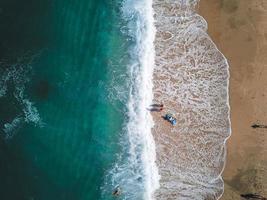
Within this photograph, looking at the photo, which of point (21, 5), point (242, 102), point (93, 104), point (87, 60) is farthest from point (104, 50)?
point (242, 102)

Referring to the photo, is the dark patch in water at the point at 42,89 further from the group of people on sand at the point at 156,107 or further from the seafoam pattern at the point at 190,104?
the seafoam pattern at the point at 190,104

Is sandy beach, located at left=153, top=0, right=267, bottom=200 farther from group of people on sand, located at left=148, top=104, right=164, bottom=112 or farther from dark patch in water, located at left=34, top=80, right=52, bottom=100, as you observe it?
dark patch in water, located at left=34, top=80, right=52, bottom=100

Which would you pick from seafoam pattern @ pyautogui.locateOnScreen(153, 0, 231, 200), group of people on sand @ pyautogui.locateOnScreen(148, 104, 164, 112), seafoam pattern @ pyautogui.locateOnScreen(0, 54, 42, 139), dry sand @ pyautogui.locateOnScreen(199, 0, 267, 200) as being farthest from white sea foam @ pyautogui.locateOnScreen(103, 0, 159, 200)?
seafoam pattern @ pyautogui.locateOnScreen(0, 54, 42, 139)

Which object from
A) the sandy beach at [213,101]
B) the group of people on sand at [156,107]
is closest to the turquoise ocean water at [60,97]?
the group of people on sand at [156,107]

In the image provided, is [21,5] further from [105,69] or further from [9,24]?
[105,69]

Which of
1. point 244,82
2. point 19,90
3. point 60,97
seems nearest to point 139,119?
point 60,97

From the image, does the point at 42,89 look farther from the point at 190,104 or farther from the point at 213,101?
the point at 213,101
